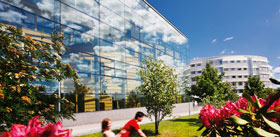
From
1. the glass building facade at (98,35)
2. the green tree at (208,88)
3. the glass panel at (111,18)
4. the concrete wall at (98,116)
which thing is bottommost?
the concrete wall at (98,116)

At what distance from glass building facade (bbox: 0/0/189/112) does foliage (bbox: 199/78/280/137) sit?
425 inches

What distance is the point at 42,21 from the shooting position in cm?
1381

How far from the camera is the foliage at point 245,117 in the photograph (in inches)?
58.2

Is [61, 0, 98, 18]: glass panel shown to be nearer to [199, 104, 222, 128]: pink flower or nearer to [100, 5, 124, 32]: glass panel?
[100, 5, 124, 32]: glass panel

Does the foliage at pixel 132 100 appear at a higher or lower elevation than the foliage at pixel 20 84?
lower

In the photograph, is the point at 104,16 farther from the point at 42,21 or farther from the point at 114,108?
the point at 114,108

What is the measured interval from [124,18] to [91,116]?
12.6 metres

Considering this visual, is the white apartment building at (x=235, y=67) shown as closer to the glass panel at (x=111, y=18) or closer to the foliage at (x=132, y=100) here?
the foliage at (x=132, y=100)

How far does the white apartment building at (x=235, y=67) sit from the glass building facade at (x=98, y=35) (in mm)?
60582

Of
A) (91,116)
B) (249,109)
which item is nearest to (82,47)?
(91,116)

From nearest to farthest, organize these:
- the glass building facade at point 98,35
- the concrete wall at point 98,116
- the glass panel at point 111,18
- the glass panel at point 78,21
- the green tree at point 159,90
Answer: the green tree at point 159,90, the glass building facade at point 98,35, the concrete wall at point 98,116, the glass panel at point 78,21, the glass panel at point 111,18

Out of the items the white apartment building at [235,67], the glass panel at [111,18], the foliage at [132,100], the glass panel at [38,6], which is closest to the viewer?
the glass panel at [38,6]

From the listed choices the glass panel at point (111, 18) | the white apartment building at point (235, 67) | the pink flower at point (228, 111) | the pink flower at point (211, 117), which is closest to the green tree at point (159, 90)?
the pink flower at point (211, 117)

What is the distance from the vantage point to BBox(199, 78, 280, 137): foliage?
4.85 feet
